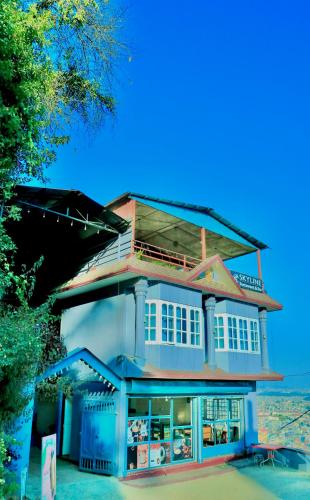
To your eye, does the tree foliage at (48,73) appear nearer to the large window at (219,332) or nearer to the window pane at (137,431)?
the window pane at (137,431)

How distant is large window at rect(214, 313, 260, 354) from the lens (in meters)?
14.5

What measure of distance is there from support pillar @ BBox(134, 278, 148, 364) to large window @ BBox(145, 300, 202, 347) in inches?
20.5

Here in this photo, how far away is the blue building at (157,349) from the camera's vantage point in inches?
450

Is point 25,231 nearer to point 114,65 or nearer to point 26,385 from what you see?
point 114,65

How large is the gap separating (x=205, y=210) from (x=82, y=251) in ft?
16.6

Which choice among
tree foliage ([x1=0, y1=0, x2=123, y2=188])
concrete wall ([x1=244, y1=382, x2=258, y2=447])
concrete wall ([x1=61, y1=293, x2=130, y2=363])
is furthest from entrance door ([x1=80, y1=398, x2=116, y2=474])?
tree foliage ([x1=0, y1=0, x2=123, y2=188])

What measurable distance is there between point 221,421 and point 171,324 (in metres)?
4.75

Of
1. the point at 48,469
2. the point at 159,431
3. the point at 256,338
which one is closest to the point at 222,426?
the point at 159,431

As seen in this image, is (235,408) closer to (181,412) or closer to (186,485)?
(181,412)

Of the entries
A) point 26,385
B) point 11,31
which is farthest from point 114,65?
point 26,385

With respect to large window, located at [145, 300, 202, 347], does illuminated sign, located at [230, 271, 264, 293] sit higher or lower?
higher

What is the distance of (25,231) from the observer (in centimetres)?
1422

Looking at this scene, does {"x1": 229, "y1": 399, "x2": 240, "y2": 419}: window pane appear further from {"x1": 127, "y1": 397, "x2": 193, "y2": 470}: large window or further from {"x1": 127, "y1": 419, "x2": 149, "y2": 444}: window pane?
{"x1": 127, "y1": 419, "x2": 149, "y2": 444}: window pane

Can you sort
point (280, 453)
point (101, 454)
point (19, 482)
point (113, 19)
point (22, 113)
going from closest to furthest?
1. point (22, 113)
2. point (19, 482)
3. point (113, 19)
4. point (101, 454)
5. point (280, 453)
